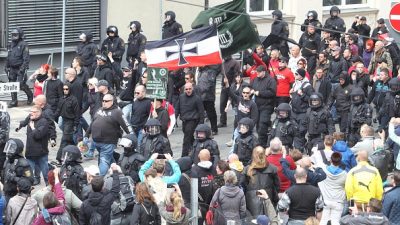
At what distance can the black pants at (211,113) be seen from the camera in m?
24.3

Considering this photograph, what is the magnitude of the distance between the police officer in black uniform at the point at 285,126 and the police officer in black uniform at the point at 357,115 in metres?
1.37

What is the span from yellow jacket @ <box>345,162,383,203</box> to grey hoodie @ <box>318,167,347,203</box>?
0.42 metres

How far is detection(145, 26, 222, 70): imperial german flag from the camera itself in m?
21.4

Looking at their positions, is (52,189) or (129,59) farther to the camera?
(129,59)

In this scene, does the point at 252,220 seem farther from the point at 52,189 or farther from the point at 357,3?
the point at 357,3

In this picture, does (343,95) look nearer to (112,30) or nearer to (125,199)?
(112,30)

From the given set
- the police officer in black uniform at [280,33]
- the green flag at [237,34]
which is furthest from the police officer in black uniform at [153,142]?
the police officer in black uniform at [280,33]

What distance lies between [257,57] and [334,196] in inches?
290

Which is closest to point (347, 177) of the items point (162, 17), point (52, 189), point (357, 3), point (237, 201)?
point (237, 201)

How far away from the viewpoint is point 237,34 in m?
22.5

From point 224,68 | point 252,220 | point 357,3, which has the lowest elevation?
point 252,220

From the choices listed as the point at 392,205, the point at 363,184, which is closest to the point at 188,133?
the point at 363,184

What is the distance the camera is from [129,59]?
27.7 metres

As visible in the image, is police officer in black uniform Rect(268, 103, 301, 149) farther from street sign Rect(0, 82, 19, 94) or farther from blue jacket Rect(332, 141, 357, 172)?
street sign Rect(0, 82, 19, 94)
